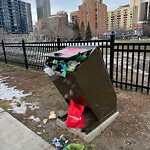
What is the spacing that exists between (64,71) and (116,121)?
4.64 ft

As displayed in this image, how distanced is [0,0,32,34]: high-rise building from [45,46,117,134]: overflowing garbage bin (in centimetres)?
7425

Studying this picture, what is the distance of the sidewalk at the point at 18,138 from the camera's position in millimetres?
2125

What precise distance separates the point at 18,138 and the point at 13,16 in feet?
281

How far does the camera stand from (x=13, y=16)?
251ft

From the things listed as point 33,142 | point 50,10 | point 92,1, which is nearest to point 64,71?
point 33,142

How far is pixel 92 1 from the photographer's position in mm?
75125

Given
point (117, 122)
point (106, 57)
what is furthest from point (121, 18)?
point (117, 122)

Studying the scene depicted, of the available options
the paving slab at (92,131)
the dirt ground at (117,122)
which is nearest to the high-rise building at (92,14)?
the dirt ground at (117,122)

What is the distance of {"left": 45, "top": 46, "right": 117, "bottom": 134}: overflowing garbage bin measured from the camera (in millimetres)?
1915

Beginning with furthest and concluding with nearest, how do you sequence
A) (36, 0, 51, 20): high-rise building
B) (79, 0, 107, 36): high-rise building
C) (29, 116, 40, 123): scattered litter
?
(36, 0, 51, 20): high-rise building < (79, 0, 107, 36): high-rise building < (29, 116, 40, 123): scattered litter

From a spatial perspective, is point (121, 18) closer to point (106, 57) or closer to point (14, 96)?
point (106, 57)

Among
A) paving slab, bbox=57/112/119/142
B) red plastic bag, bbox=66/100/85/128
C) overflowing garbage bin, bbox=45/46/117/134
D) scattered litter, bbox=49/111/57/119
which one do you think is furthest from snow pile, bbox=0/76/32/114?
overflowing garbage bin, bbox=45/46/117/134

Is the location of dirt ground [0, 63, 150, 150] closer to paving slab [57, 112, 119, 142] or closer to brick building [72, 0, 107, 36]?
paving slab [57, 112, 119, 142]

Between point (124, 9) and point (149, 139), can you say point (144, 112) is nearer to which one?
point (149, 139)
